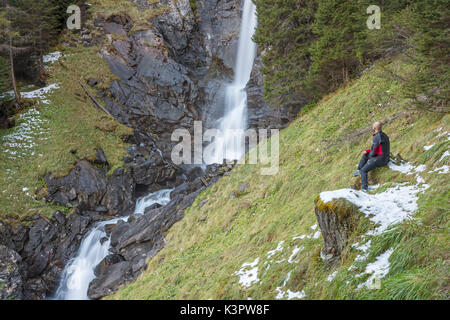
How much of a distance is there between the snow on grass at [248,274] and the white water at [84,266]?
36.1ft

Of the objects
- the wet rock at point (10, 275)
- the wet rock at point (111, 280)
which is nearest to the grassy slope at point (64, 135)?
the wet rock at point (10, 275)

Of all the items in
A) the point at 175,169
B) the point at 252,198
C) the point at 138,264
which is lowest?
the point at 138,264

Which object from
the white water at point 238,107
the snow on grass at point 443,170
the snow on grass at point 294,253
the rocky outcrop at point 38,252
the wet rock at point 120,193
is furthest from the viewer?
the white water at point 238,107

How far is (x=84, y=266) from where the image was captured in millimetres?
15180

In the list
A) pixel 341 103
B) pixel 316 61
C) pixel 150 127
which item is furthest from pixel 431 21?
pixel 150 127

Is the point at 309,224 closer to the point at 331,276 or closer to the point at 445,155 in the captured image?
the point at 331,276

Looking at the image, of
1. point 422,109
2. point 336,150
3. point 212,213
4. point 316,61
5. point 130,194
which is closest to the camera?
point 422,109

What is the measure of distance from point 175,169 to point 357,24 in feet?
52.8

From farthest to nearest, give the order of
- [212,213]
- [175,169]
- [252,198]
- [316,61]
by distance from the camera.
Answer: [175,169] → [316,61] → [212,213] → [252,198]

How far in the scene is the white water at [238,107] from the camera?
24.7 metres

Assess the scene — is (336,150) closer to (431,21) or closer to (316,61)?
(431,21)

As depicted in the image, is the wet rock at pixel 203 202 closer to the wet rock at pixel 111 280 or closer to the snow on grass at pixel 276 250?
the wet rock at pixel 111 280

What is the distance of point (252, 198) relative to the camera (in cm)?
1107

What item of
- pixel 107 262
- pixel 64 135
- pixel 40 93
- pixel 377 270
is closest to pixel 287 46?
pixel 377 270
